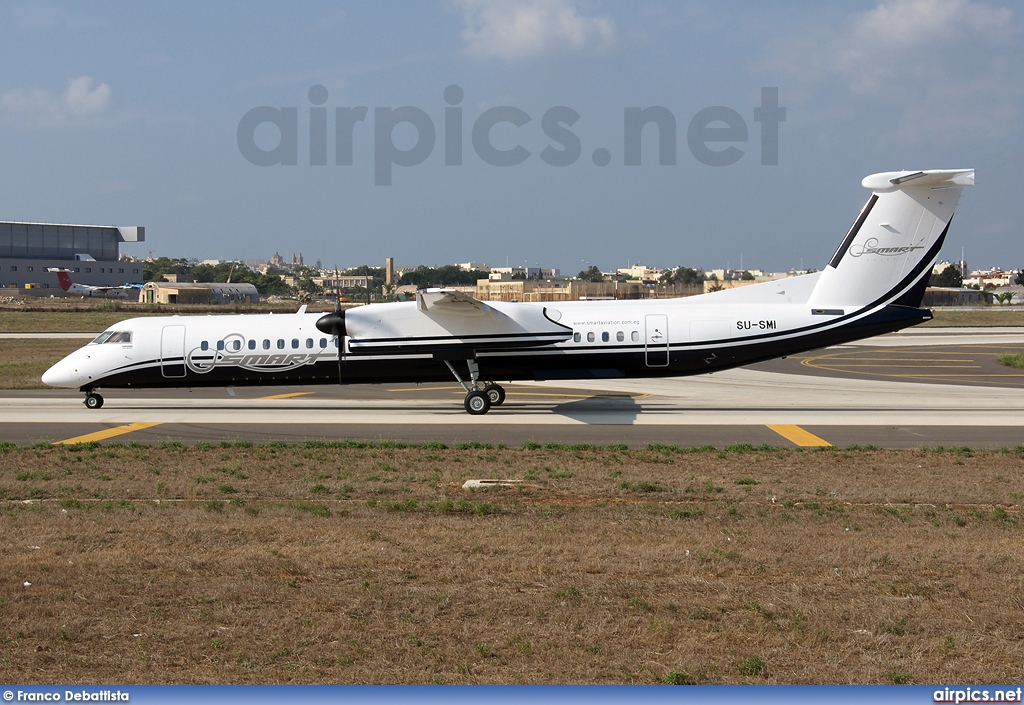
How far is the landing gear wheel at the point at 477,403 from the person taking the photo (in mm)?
26344

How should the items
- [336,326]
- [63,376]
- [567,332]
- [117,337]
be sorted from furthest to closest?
1. [117,337]
2. [63,376]
3. [567,332]
4. [336,326]

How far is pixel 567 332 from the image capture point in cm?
2592

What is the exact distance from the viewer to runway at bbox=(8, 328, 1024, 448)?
22125 mm

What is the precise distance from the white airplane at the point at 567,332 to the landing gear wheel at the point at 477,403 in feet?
0.11

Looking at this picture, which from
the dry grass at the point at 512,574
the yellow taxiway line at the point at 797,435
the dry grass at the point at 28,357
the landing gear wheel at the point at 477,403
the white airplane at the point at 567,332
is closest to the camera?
the dry grass at the point at 512,574

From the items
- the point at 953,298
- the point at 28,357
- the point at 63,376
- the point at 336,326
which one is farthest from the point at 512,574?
the point at 953,298

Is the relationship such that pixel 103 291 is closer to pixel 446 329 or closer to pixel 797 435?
pixel 446 329

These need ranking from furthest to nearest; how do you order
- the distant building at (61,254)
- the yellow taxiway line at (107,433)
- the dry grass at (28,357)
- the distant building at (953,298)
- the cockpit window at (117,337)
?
the distant building at (61,254) → the distant building at (953,298) → the dry grass at (28,357) → the cockpit window at (117,337) → the yellow taxiway line at (107,433)

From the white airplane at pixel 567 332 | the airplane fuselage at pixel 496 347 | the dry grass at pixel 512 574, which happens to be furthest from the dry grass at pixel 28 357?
the dry grass at pixel 512 574

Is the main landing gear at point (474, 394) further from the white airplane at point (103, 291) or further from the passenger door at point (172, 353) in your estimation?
the white airplane at point (103, 291)

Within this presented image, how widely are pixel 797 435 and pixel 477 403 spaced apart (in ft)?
29.7

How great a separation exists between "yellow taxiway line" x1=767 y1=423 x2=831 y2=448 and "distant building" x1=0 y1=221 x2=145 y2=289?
535ft

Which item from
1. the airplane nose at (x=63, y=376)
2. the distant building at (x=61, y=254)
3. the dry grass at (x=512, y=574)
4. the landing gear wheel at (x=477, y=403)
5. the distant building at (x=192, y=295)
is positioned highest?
the distant building at (x=61, y=254)

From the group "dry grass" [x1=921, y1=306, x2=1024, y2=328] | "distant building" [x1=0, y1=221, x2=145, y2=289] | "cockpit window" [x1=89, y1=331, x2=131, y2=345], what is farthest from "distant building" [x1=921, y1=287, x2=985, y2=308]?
"distant building" [x1=0, y1=221, x2=145, y2=289]
